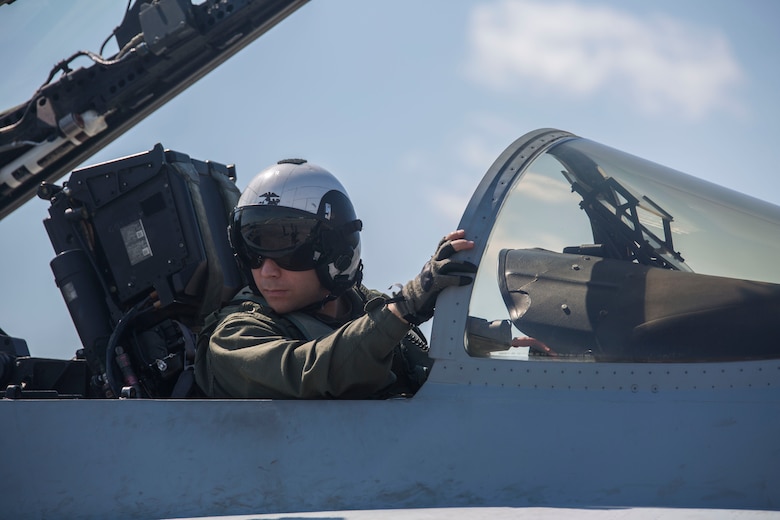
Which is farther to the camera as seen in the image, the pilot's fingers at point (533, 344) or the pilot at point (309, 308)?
the pilot at point (309, 308)

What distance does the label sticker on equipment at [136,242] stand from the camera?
4.06 meters

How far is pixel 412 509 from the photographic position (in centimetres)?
200

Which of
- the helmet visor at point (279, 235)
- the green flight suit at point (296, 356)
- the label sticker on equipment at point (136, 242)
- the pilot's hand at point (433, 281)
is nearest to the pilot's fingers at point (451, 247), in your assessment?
the pilot's hand at point (433, 281)

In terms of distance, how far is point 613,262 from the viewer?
2297 mm

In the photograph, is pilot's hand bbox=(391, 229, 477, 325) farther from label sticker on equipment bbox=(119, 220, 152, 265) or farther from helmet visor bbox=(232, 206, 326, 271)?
label sticker on equipment bbox=(119, 220, 152, 265)

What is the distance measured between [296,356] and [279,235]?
0.68 m

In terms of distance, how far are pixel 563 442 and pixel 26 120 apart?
24.0ft

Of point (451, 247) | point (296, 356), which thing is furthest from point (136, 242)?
point (451, 247)

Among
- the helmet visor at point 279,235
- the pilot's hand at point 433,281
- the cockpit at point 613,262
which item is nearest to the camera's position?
the cockpit at point 613,262

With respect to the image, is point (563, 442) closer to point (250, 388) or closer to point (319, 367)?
point (319, 367)

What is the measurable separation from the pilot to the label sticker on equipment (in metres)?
1.13

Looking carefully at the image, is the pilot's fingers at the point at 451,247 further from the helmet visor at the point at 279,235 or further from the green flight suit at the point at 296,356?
the helmet visor at the point at 279,235

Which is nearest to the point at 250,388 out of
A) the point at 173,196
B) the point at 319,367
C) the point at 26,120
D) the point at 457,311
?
the point at 319,367

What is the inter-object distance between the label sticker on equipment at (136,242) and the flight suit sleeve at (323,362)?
1.64m
